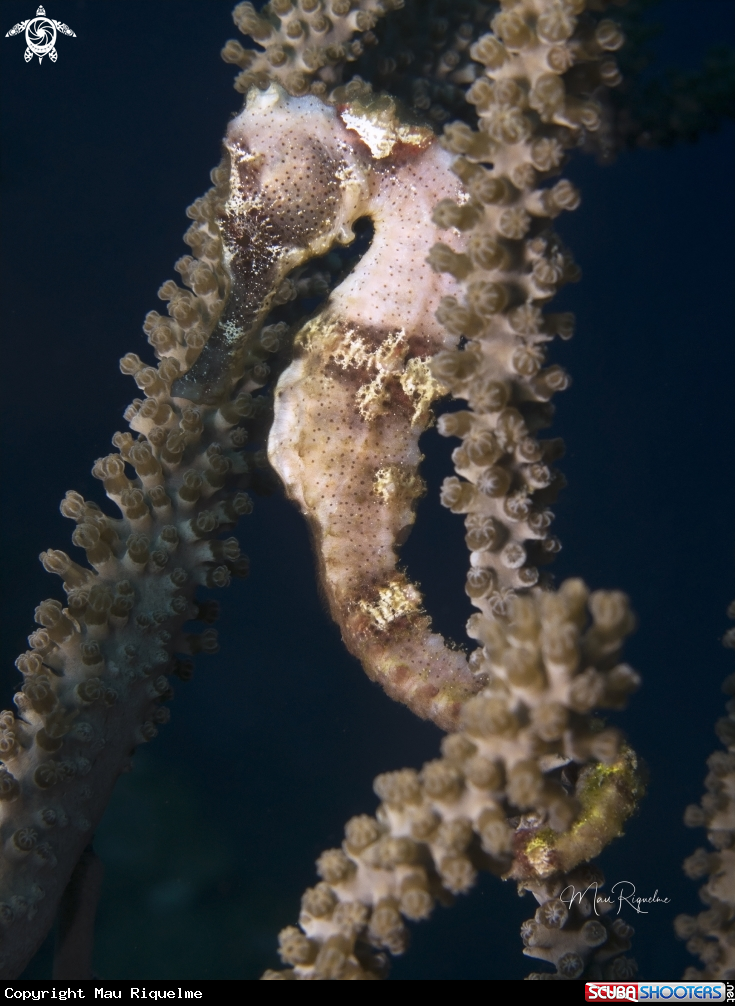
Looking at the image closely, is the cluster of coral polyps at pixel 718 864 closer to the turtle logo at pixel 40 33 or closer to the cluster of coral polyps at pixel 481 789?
the cluster of coral polyps at pixel 481 789

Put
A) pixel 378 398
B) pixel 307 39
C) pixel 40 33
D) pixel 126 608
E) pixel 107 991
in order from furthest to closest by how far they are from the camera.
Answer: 1. pixel 40 33
2. pixel 307 39
3. pixel 378 398
4. pixel 126 608
5. pixel 107 991

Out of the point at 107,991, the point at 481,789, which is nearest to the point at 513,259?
the point at 481,789

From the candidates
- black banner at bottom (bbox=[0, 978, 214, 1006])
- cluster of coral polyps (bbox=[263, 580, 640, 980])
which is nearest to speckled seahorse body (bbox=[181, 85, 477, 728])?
cluster of coral polyps (bbox=[263, 580, 640, 980])

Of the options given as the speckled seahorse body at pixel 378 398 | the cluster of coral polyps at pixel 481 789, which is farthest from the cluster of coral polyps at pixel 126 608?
the cluster of coral polyps at pixel 481 789

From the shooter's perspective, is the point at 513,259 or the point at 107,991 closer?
the point at 513,259

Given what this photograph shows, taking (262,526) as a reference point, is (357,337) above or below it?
below

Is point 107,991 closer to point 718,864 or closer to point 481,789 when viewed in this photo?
point 481,789

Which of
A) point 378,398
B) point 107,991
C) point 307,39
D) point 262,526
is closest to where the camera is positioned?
point 107,991
